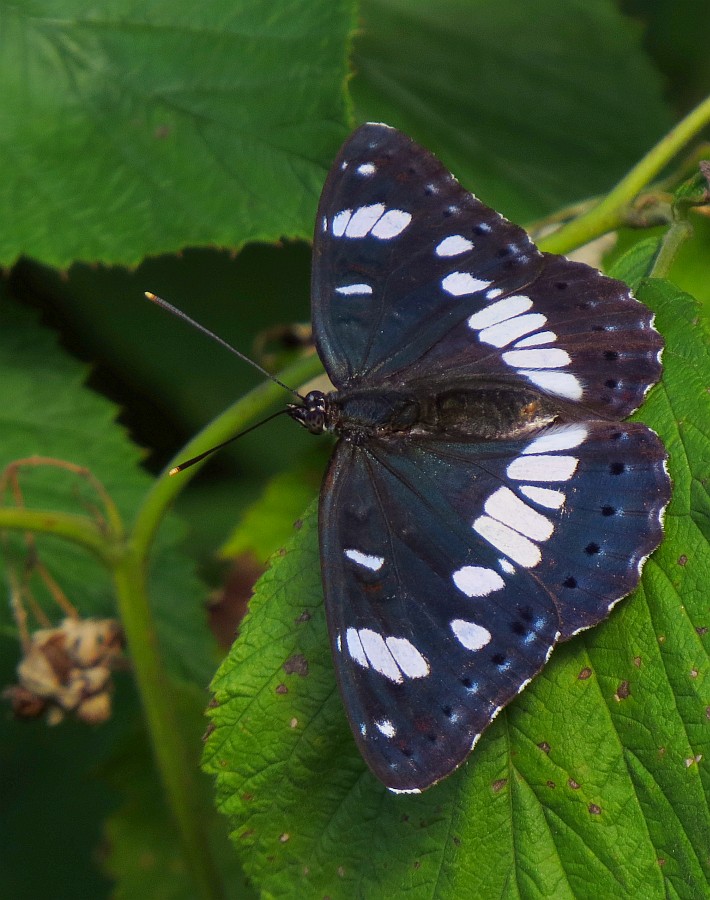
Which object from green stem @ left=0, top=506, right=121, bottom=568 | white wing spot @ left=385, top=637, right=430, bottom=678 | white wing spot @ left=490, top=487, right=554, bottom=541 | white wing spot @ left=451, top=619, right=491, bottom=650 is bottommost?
green stem @ left=0, top=506, right=121, bottom=568

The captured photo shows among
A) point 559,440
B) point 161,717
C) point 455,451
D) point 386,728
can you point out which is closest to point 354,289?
point 455,451

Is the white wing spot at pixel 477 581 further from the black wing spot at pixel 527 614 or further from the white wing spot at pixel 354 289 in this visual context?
the white wing spot at pixel 354 289

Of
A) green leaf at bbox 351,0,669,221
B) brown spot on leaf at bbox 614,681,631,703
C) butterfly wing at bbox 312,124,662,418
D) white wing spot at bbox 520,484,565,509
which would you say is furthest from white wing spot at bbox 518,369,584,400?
green leaf at bbox 351,0,669,221

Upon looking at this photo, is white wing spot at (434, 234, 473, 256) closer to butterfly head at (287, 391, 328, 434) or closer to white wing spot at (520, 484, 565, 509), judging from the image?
butterfly head at (287, 391, 328, 434)

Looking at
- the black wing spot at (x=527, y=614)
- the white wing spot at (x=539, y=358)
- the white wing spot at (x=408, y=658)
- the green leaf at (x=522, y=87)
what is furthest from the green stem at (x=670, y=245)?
the green leaf at (x=522, y=87)

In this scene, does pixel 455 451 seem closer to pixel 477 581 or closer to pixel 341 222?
pixel 477 581
